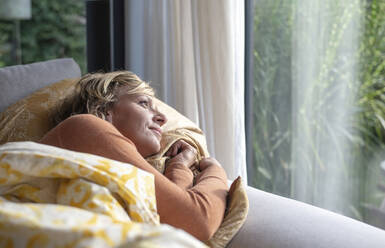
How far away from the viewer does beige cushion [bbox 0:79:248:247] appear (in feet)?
4.42

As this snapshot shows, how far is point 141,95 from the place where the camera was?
5.26 feet

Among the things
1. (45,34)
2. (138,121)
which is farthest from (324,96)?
(45,34)

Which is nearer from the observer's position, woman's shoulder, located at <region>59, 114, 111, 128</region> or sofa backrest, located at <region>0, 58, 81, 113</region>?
woman's shoulder, located at <region>59, 114, 111, 128</region>

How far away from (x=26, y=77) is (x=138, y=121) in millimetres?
461

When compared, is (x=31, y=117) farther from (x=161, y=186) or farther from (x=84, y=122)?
(x=161, y=186)

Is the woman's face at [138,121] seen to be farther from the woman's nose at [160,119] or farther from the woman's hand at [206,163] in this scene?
the woman's hand at [206,163]

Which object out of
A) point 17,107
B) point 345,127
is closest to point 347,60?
point 345,127

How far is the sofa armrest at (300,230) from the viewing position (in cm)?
120

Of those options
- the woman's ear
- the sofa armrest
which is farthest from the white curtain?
the sofa armrest

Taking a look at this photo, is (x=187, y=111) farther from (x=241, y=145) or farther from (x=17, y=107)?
(x=17, y=107)

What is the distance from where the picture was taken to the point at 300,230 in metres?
1.25

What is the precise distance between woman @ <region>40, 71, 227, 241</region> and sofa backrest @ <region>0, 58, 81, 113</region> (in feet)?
0.67

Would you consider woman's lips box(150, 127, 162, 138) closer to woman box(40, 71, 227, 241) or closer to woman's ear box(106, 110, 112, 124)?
woman box(40, 71, 227, 241)

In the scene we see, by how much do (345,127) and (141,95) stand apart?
1.01m
